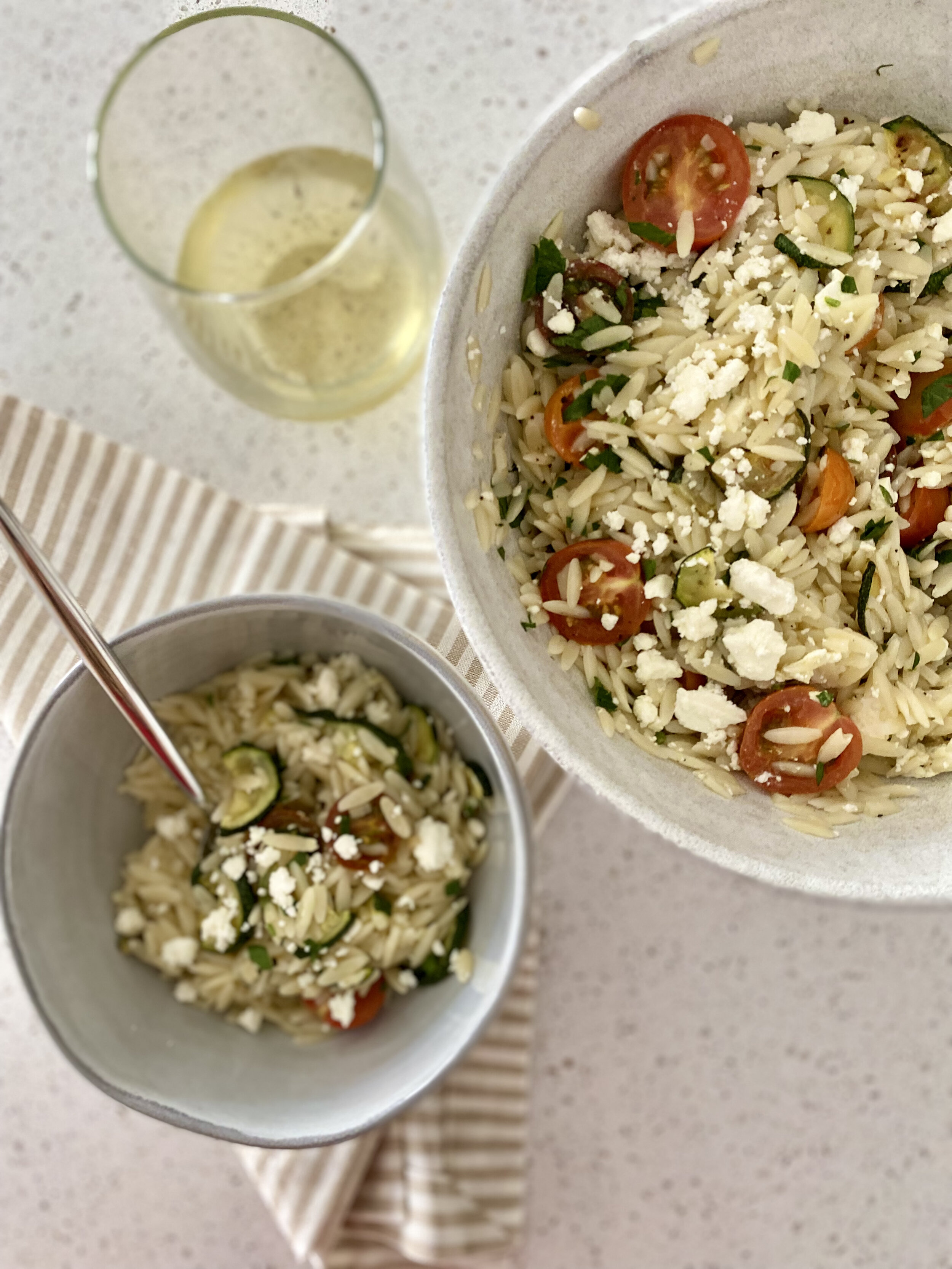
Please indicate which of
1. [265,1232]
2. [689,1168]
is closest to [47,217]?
[265,1232]

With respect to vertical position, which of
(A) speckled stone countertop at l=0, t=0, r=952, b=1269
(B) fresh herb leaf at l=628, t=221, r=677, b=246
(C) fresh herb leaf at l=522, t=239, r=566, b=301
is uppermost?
(C) fresh herb leaf at l=522, t=239, r=566, b=301

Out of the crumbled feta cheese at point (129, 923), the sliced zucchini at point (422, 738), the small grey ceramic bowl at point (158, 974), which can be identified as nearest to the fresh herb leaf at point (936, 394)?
the small grey ceramic bowl at point (158, 974)

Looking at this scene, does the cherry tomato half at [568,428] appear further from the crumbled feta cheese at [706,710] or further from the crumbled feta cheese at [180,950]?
the crumbled feta cheese at [180,950]

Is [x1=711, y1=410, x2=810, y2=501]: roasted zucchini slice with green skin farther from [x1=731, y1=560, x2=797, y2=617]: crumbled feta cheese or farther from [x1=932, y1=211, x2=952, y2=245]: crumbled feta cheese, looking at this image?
[x1=932, y1=211, x2=952, y2=245]: crumbled feta cheese

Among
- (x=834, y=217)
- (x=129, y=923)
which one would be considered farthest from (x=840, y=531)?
(x=129, y=923)

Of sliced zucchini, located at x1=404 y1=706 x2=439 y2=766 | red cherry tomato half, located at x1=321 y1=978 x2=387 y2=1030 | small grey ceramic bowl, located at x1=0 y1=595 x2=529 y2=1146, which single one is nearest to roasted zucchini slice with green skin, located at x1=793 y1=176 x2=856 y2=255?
small grey ceramic bowl, located at x1=0 y1=595 x2=529 y2=1146

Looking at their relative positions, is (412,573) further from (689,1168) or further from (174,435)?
(689,1168)

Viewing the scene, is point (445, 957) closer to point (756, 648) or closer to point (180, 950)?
point (180, 950)
